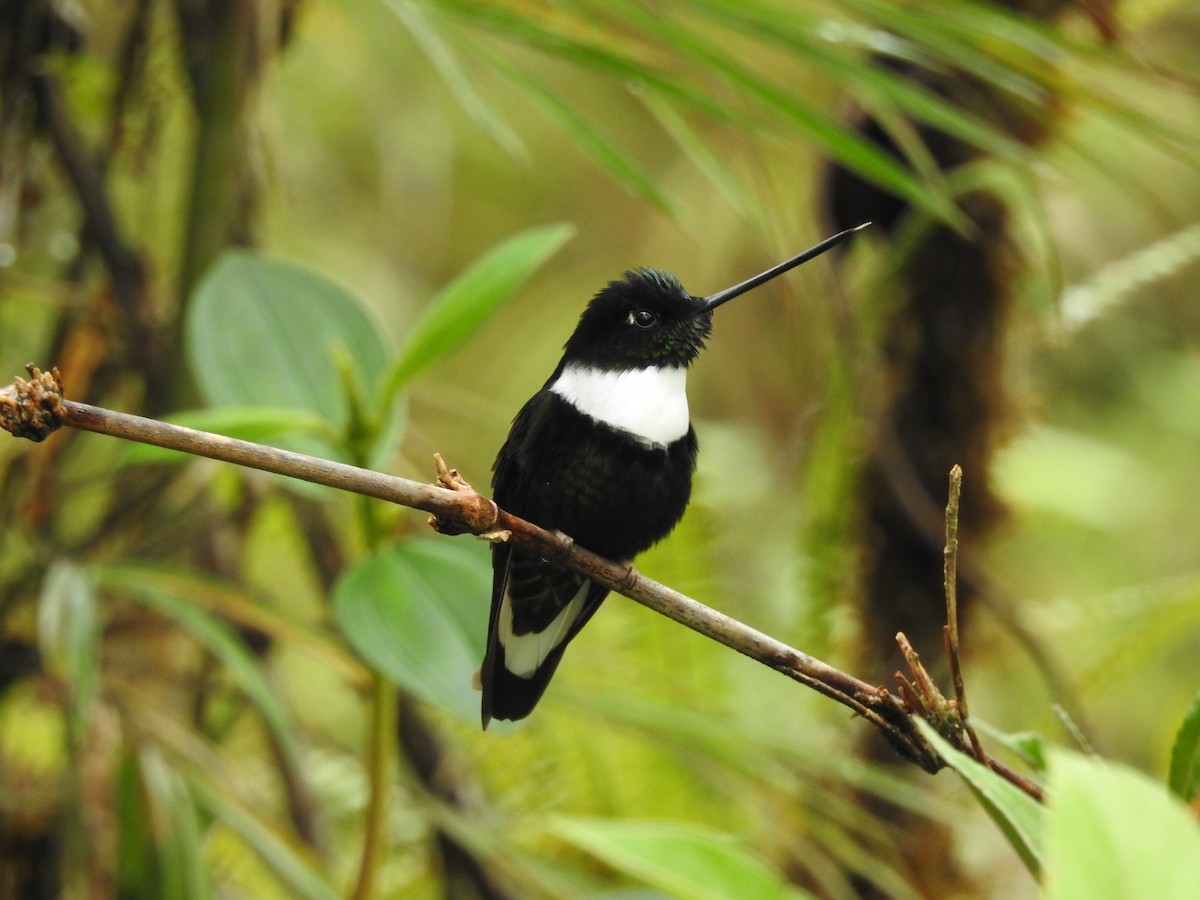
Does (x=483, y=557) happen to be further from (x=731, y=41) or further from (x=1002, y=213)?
(x=731, y=41)

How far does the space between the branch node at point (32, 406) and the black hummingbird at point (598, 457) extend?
938 millimetres

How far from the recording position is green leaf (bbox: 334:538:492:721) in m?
1.31

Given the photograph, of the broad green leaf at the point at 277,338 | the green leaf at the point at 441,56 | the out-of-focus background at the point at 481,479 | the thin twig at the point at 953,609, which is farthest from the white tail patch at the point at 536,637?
the thin twig at the point at 953,609

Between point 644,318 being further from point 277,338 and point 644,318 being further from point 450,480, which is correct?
point 450,480

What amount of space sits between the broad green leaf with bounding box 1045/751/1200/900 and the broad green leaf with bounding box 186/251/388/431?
45.0 inches

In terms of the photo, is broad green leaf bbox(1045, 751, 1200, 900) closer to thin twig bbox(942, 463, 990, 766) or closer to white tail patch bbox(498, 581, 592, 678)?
thin twig bbox(942, 463, 990, 766)

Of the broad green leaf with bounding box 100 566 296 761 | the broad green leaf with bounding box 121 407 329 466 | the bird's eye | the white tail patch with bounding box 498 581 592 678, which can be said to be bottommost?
the broad green leaf with bounding box 100 566 296 761

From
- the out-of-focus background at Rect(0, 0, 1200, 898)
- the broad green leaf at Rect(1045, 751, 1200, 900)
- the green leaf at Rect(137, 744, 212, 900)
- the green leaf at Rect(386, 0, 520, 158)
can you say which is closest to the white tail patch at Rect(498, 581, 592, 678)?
the out-of-focus background at Rect(0, 0, 1200, 898)

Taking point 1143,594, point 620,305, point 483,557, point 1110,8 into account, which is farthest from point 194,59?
point 1143,594

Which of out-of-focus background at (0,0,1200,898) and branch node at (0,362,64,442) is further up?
branch node at (0,362,64,442)

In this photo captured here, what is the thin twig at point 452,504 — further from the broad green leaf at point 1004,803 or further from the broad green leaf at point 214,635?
the broad green leaf at point 214,635

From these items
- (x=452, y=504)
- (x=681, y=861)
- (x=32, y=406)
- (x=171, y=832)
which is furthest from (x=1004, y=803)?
(x=171, y=832)

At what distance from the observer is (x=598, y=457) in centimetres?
171

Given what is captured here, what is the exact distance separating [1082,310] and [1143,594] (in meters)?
0.62
